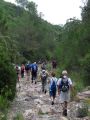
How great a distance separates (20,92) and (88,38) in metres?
14.1

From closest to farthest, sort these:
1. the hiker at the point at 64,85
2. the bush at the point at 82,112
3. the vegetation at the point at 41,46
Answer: the hiker at the point at 64,85 < the bush at the point at 82,112 < the vegetation at the point at 41,46

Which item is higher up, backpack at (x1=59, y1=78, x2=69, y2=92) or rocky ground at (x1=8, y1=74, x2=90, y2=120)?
backpack at (x1=59, y1=78, x2=69, y2=92)

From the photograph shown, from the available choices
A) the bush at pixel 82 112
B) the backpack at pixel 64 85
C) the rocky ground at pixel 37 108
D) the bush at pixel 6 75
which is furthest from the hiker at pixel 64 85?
the bush at pixel 6 75

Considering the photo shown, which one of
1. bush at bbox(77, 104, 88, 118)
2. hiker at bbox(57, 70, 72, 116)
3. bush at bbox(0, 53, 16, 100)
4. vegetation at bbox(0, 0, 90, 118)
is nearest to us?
hiker at bbox(57, 70, 72, 116)

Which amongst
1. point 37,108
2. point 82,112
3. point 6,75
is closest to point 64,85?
point 82,112

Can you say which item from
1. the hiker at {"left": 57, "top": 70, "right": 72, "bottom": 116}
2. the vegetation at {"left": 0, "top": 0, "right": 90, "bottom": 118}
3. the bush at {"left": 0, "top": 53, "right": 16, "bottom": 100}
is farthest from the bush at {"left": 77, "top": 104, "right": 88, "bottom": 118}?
the bush at {"left": 0, "top": 53, "right": 16, "bottom": 100}

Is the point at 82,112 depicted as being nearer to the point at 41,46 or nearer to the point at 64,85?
the point at 64,85

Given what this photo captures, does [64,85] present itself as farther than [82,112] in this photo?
No

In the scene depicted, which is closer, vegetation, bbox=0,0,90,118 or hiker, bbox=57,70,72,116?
hiker, bbox=57,70,72,116

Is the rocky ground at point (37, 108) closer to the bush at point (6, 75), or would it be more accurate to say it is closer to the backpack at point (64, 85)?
the bush at point (6, 75)

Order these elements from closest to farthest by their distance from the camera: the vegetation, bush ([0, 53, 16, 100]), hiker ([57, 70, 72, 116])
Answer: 1. hiker ([57, 70, 72, 116])
2. bush ([0, 53, 16, 100])
3. the vegetation

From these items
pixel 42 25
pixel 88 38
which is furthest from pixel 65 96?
pixel 42 25

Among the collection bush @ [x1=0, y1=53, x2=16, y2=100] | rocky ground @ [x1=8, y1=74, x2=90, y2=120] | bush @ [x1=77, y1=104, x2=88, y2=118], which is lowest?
rocky ground @ [x1=8, y1=74, x2=90, y2=120]

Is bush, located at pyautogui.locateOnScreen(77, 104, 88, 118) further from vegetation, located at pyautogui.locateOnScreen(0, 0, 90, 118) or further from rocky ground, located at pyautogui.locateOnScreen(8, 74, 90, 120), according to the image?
vegetation, located at pyautogui.locateOnScreen(0, 0, 90, 118)
